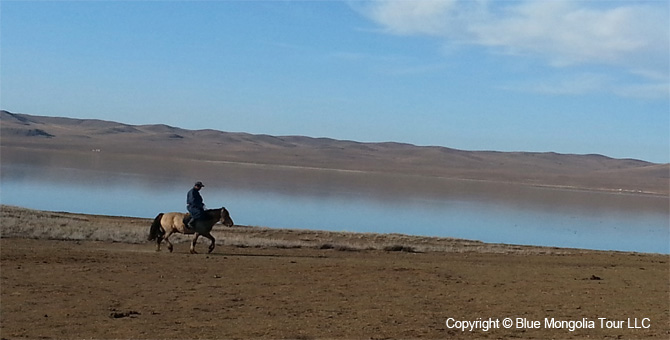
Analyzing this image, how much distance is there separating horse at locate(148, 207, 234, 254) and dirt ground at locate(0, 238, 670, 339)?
56 centimetres

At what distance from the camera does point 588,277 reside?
50.4ft

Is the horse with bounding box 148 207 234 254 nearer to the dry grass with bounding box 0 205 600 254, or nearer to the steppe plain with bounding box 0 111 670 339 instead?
the steppe plain with bounding box 0 111 670 339

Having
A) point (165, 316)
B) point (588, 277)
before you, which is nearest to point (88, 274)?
point (165, 316)

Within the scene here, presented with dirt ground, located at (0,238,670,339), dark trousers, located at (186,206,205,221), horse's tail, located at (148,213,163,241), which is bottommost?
dirt ground, located at (0,238,670,339)

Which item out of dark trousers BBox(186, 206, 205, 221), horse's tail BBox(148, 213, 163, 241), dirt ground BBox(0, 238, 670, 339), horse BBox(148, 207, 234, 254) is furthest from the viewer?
horse's tail BBox(148, 213, 163, 241)

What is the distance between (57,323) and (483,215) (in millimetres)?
40290

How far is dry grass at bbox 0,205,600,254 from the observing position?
1928 centimetres

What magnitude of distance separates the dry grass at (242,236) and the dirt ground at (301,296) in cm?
163

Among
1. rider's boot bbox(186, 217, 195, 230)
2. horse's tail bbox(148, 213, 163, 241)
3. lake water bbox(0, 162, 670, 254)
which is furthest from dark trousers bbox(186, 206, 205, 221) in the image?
lake water bbox(0, 162, 670, 254)

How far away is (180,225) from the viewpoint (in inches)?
687

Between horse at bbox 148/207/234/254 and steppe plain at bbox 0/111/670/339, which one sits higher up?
horse at bbox 148/207/234/254

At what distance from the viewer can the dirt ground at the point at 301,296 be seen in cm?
955

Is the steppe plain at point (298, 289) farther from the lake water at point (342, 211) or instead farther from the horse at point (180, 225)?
the lake water at point (342, 211)

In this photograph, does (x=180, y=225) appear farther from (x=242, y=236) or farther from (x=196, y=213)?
(x=242, y=236)
